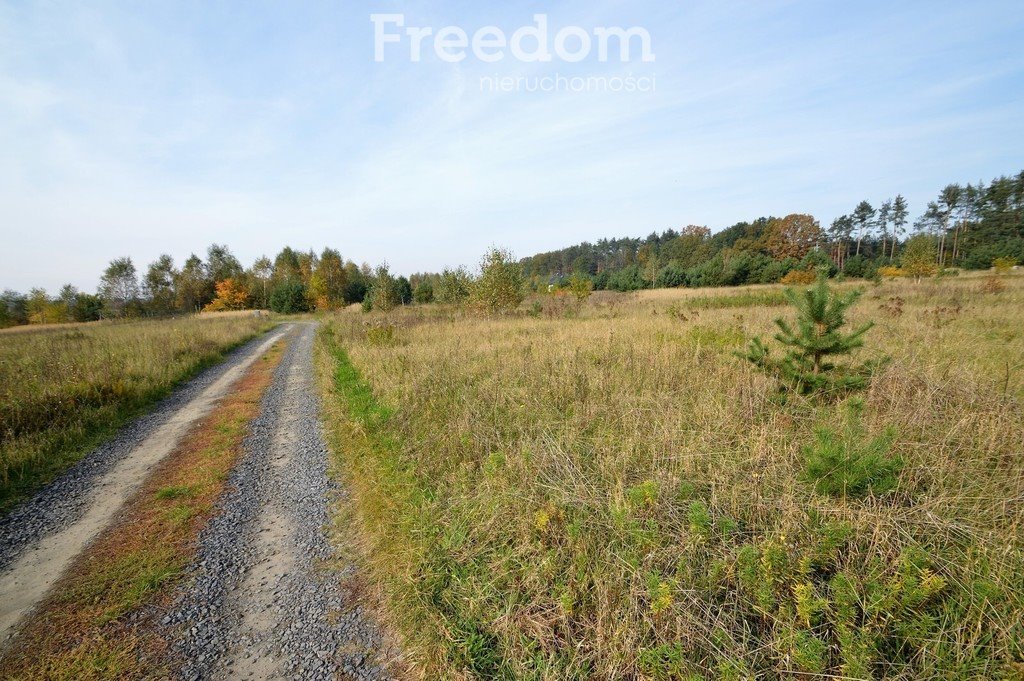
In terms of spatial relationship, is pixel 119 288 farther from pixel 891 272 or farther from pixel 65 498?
pixel 891 272

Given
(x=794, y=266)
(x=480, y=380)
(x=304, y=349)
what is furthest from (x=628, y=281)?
(x=480, y=380)

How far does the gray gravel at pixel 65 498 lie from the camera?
425 cm

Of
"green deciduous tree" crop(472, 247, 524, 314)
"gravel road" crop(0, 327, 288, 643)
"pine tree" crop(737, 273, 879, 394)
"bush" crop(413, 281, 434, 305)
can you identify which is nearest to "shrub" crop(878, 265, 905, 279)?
"green deciduous tree" crop(472, 247, 524, 314)

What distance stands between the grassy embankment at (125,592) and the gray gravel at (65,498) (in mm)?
645

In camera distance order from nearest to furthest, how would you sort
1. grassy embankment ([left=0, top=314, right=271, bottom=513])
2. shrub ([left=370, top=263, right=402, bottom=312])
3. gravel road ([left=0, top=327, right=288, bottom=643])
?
gravel road ([left=0, top=327, right=288, bottom=643]), grassy embankment ([left=0, top=314, right=271, bottom=513]), shrub ([left=370, top=263, right=402, bottom=312])

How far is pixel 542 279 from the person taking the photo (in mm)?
66375

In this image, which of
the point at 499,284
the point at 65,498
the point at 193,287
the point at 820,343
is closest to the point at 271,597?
the point at 65,498

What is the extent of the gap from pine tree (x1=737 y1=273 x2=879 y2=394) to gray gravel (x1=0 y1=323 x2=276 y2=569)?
8905 millimetres

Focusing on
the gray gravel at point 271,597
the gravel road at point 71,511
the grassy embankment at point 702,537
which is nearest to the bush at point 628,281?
the grassy embankment at point 702,537

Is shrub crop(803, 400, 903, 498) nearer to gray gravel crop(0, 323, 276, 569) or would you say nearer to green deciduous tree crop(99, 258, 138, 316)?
gray gravel crop(0, 323, 276, 569)

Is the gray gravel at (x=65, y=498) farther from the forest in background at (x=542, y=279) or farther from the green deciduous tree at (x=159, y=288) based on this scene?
the green deciduous tree at (x=159, y=288)

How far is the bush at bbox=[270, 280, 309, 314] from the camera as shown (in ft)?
186

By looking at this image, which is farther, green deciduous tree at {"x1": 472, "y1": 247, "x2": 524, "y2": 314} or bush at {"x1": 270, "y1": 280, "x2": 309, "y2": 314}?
bush at {"x1": 270, "y1": 280, "x2": 309, "y2": 314}

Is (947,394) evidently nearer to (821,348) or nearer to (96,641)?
(821,348)
